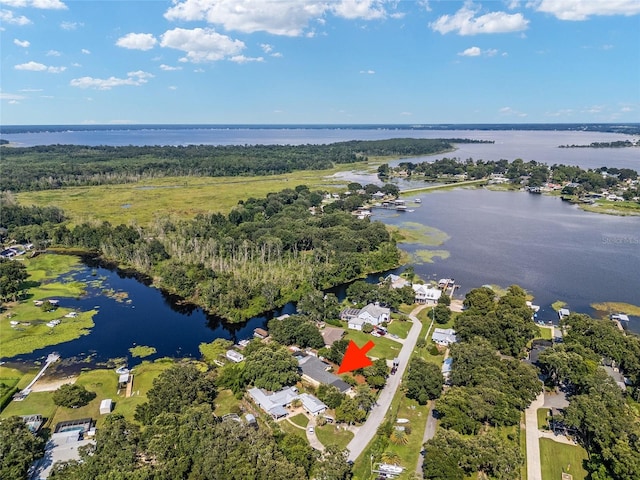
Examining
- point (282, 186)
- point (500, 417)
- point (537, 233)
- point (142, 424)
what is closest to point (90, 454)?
point (142, 424)

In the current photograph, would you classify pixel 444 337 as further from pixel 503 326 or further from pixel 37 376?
pixel 37 376

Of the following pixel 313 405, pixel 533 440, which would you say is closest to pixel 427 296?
pixel 533 440

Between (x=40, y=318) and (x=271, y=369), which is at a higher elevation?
(x=271, y=369)

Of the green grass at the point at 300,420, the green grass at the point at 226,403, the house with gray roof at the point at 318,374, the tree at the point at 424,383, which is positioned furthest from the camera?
the house with gray roof at the point at 318,374

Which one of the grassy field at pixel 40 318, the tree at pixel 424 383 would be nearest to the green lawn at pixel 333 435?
the tree at pixel 424 383

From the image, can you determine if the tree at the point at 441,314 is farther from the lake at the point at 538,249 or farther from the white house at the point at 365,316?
the lake at the point at 538,249

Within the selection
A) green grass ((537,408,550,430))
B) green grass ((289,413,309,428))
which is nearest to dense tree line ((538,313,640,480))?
green grass ((537,408,550,430))

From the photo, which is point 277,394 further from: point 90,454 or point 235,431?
point 90,454
